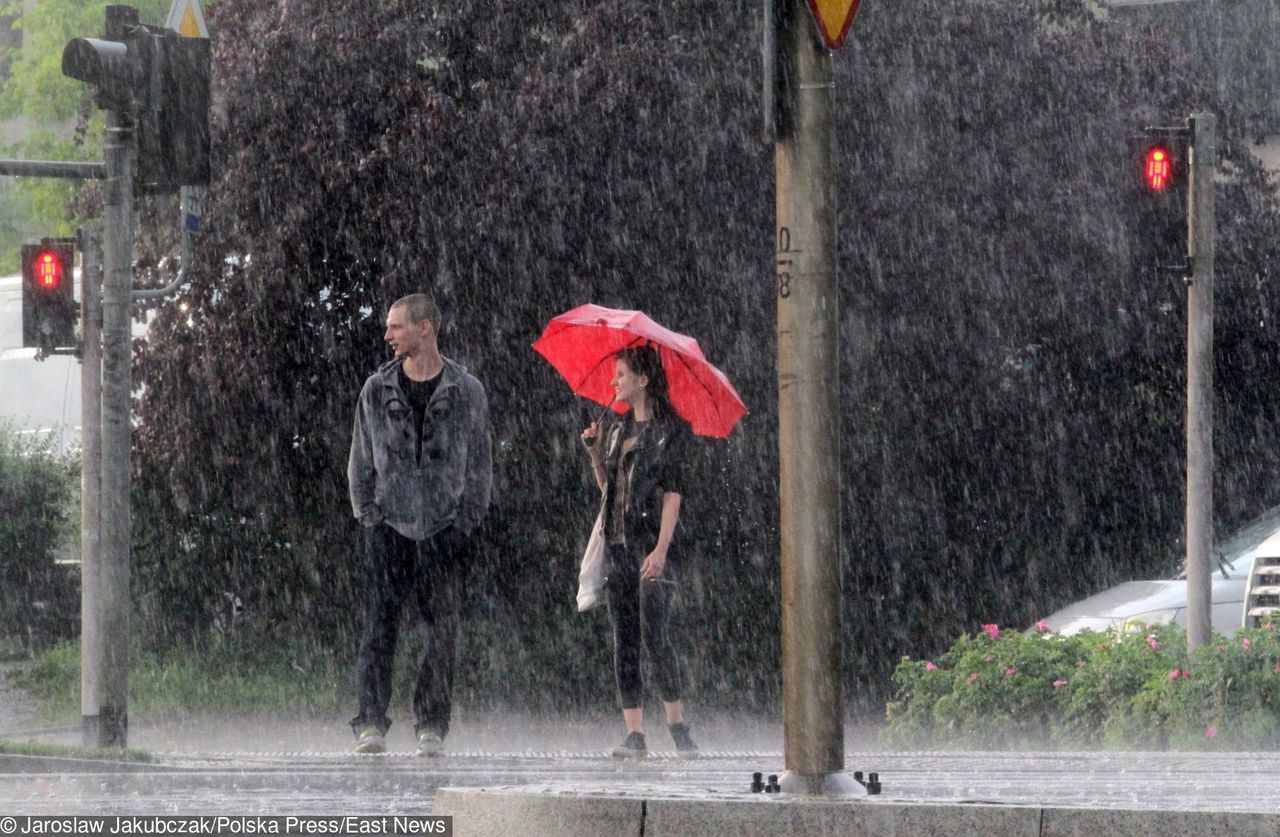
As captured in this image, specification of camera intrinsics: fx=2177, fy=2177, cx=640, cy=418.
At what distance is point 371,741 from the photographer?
32.1 feet

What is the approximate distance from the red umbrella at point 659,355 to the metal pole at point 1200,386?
3.56 meters

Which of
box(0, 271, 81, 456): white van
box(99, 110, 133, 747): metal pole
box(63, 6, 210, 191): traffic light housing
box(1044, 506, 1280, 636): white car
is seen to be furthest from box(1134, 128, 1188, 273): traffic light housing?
box(0, 271, 81, 456): white van

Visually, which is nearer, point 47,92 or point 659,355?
point 659,355

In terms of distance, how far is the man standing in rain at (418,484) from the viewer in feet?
31.2

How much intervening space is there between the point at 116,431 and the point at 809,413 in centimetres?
584

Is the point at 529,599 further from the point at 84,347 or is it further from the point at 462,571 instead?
the point at 462,571

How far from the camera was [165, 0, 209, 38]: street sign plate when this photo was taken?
37.8ft

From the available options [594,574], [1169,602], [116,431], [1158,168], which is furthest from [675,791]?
[1169,602]

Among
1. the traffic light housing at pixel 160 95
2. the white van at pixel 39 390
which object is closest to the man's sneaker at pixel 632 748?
the traffic light housing at pixel 160 95

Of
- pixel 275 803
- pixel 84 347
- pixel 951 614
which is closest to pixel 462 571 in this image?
pixel 275 803

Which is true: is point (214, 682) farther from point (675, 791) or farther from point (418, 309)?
point (675, 791)

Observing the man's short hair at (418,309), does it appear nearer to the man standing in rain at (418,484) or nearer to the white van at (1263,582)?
the man standing in rain at (418,484)

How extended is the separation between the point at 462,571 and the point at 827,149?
14.3 ft

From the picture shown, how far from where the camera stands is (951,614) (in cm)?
1914
